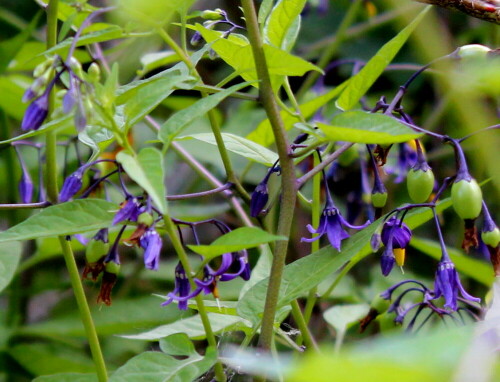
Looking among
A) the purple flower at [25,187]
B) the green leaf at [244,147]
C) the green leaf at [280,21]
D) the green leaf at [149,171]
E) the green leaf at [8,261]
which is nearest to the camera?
the green leaf at [149,171]

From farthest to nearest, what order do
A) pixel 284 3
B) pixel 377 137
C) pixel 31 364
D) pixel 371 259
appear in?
pixel 371 259 < pixel 31 364 < pixel 284 3 < pixel 377 137

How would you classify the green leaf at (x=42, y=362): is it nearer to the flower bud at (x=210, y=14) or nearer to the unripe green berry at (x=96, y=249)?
the unripe green berry at (x=96, y=249)

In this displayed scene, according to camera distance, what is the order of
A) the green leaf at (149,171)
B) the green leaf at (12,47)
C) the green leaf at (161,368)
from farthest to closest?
the green leaf at (12,47) < the green leaf at (161,368) < the green leaf at (149,171)

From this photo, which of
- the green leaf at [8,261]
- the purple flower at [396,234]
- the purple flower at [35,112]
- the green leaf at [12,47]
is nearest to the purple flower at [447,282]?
the purple flower at [396,234]

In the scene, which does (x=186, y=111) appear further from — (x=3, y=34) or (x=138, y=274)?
(x=3, y=34)

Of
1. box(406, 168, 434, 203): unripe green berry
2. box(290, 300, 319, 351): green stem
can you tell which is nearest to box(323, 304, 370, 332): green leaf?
box(290, 300, 319, 351): green stem

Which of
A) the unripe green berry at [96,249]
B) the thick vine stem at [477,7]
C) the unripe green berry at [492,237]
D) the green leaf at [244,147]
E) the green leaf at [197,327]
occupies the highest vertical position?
the thick vine stem at [477,7]

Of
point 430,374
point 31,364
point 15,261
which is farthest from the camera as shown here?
point 31,364

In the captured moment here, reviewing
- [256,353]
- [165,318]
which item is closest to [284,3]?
[256,353]
